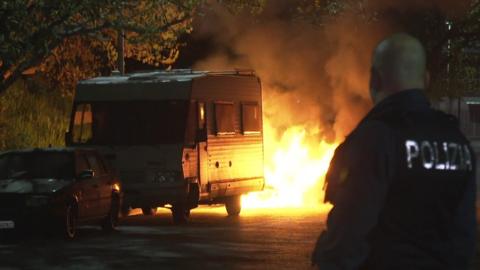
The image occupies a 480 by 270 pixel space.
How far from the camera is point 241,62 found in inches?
1161

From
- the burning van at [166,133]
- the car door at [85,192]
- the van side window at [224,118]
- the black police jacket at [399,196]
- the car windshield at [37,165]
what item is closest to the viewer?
the black police jacket at [399,196]

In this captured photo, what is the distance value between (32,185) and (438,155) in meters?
13.1

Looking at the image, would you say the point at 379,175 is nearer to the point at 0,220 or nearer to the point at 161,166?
the point at 0,220

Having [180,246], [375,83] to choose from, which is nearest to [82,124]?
[180,246]

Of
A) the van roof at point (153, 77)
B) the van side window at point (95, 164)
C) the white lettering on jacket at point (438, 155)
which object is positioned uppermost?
the van roof at point (153, 77)

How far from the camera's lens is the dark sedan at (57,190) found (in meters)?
15.8

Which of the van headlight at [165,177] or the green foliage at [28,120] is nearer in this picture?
the van headlight at [165,177]

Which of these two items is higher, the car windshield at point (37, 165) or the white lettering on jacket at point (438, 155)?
the white lettering on jacket at point (438, 155)

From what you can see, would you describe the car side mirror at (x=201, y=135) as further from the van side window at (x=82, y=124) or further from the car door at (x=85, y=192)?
the car door at (x=85, y=192)

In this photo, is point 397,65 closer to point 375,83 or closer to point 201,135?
point 375,83

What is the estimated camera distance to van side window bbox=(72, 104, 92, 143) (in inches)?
784

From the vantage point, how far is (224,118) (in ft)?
67.9

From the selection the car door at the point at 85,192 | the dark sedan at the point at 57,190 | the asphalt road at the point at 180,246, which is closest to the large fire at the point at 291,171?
the asphalt road at the point at 180,246

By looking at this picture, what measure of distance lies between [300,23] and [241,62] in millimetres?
1833
